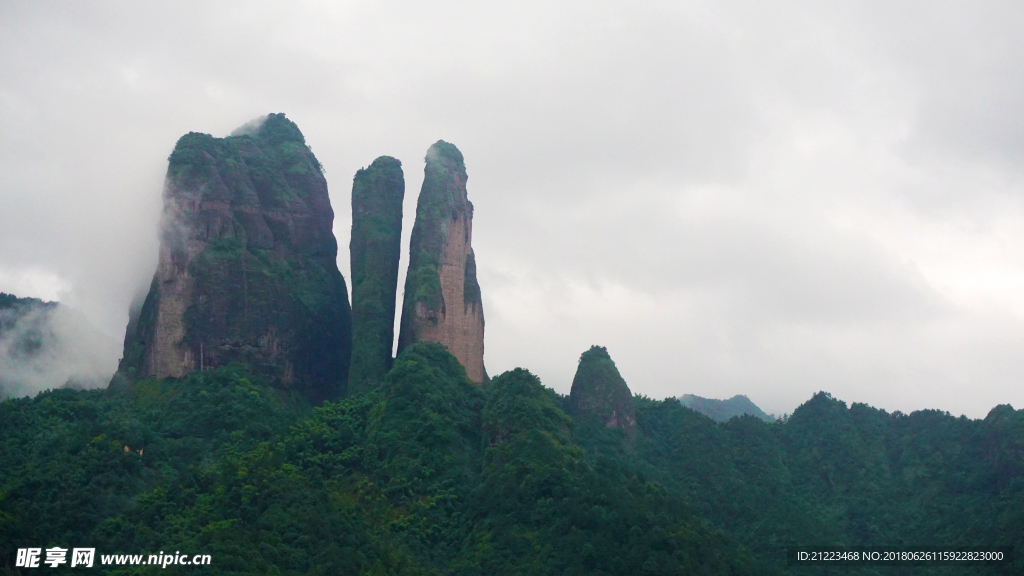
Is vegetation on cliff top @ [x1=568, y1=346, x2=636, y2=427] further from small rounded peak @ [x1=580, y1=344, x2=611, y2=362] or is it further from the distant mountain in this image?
the distant mountain

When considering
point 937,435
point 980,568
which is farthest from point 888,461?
point 980,568

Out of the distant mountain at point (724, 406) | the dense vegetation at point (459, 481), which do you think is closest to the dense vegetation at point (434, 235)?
the dense vegetation at point (459, 481)

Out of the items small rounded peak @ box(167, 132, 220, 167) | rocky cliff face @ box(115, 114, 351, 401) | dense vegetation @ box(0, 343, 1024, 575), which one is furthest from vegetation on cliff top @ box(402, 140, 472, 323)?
small rounded peak @ box(167, 132, 220, 167)

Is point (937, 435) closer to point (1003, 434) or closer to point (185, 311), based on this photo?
point (1003, 434)

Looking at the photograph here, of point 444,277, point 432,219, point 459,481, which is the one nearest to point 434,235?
point 432,219

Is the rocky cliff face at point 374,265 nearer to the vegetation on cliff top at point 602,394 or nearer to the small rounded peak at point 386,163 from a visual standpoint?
the small rounded peak at point 386,163

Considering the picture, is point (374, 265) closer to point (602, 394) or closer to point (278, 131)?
point (278, 131)

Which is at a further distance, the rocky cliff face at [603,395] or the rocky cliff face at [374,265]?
the rocky cliff face at [603,395]
